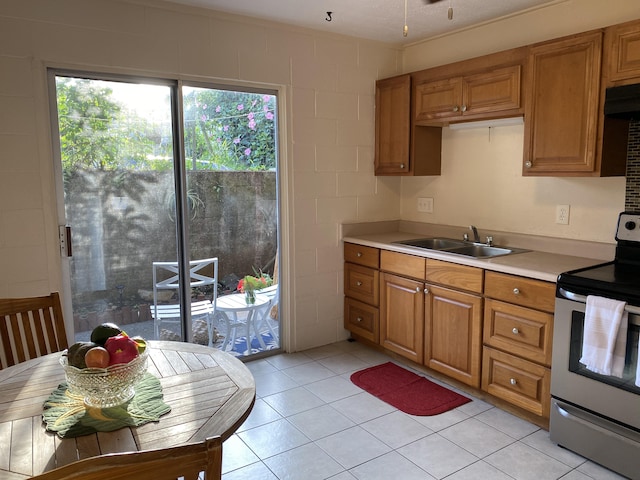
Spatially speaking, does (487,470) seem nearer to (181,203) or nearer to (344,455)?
(344,455)

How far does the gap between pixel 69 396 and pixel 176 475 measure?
2.53 feet

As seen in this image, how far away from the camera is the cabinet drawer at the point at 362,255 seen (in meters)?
3.56

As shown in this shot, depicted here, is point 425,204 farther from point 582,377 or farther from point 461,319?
point 582,377

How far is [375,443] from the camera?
2484 millimetres

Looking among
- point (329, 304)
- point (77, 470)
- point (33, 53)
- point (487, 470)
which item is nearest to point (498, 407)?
point (487, 470)

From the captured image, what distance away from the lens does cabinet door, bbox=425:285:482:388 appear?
2843 mm

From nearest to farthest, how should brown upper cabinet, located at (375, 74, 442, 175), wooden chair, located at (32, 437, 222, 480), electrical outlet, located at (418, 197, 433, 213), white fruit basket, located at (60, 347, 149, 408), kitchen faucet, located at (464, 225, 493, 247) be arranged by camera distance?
wooden chair, located at (32, 437, 222, 480) → white fruit basket, located at (60, 347, 149, 408) → kitchen faucet, located at (464, 225, 493, 247) → brown upper cabinet, located at (375, 74, 442, 175) → electrical outlet, located at (418, 197, 433, 213)

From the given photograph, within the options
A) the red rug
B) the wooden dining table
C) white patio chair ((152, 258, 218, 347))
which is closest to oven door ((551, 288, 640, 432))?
the red rug

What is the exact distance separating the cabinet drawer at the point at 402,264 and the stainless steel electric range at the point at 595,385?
98cm

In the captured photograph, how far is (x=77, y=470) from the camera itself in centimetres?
77

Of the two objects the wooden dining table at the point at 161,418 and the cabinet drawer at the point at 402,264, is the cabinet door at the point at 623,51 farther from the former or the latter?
the wooden dining table at the point at 161,418

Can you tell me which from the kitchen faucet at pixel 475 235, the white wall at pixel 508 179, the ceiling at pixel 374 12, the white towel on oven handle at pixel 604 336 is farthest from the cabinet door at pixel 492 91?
the white towel on oven handle at pixel 604 336

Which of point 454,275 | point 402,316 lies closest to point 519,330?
point 454,275

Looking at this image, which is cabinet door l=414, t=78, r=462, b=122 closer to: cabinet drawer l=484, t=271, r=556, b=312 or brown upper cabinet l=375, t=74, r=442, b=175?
brown upper cabinet l=375, t=74, r=442, b=175
